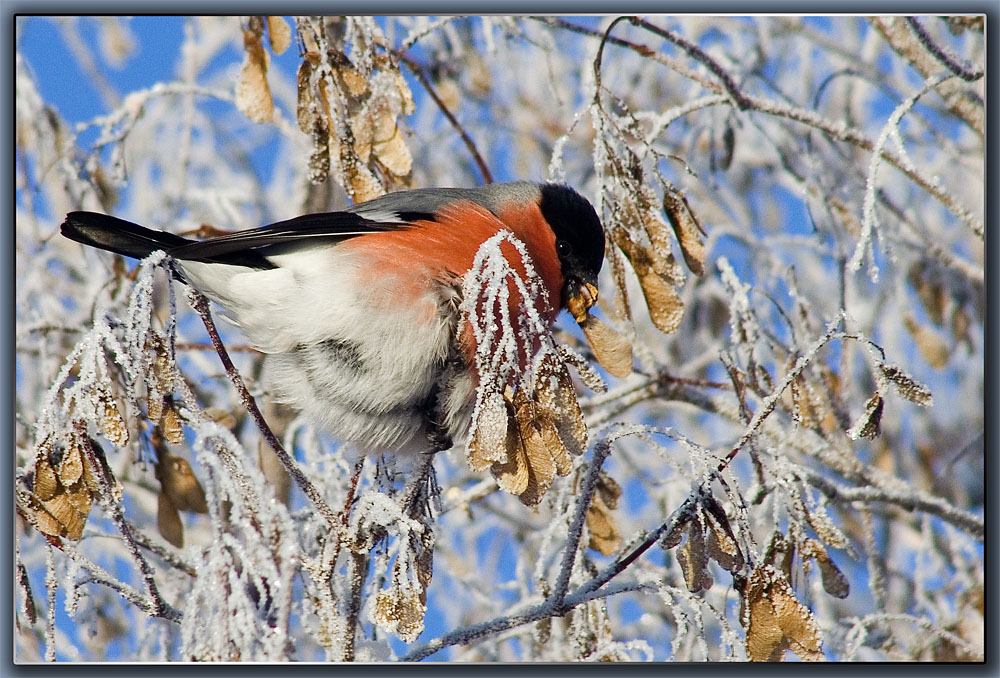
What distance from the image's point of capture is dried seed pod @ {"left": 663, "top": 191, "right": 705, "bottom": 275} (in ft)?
4.20

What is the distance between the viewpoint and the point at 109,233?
4.30 ft

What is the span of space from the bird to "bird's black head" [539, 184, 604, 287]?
0.07m

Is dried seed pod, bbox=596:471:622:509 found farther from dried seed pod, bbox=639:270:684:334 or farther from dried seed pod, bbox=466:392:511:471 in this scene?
dried seed pod, bbox=466:392:511:471

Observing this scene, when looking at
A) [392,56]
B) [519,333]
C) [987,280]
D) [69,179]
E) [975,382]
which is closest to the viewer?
[519,333]

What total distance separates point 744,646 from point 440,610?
1093 millimetres

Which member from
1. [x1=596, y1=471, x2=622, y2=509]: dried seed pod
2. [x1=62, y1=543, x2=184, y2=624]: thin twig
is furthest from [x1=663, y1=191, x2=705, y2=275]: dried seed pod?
[x1=62, y1=543, x2=184, y2=624]: thin twig

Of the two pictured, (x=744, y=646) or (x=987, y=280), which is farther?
(x=987, y=280)

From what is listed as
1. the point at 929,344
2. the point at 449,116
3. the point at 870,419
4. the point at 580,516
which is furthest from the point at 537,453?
the point at 929,344

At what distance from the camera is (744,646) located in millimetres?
1090

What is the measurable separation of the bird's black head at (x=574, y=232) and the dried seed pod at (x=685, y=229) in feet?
0.58

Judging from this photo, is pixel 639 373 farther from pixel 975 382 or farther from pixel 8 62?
pixel 8 62

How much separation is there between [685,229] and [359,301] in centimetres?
43

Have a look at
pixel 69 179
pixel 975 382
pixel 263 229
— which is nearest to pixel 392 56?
pixel 263 229

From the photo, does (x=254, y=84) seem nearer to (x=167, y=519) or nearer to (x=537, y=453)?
(x=167, y=519)
